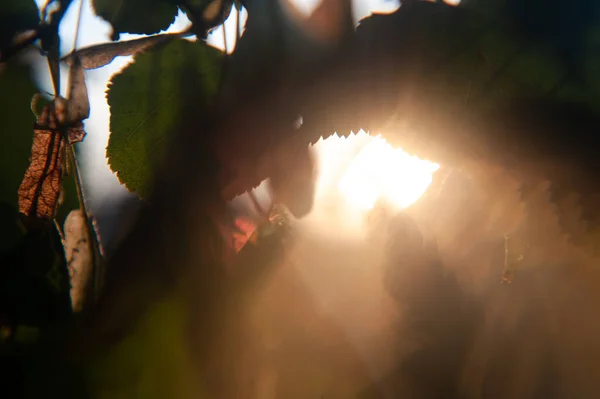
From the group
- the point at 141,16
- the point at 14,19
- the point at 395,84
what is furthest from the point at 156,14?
the point at 395,84

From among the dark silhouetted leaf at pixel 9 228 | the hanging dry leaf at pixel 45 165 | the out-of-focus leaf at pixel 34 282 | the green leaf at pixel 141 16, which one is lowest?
the out-of-focus leaf at pixel 34 282

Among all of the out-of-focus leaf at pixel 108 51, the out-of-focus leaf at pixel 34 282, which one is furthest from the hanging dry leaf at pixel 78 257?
the out-of-focus leaf at pixel 108 51

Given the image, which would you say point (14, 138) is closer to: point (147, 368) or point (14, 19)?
point (14, 19)

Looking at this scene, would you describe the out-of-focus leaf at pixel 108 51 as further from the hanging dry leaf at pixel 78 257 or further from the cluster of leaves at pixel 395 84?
the hanging dry leaf at pixel 78 257

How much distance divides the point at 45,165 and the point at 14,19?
0.60 feet

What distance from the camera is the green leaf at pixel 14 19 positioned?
0.49 m

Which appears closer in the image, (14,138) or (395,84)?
(395,84)

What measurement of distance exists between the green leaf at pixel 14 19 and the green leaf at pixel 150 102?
6.0 inches

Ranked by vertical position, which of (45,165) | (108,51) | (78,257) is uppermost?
(108,51)

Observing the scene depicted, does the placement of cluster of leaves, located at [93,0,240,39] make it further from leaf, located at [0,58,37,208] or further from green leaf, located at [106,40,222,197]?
leaf, located at [0,58,37,208]

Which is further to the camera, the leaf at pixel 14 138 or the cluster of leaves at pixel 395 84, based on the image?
the leaf at pixel 14 138

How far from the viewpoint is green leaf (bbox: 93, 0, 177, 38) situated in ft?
1.55

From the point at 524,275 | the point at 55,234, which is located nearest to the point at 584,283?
the point at 524,275

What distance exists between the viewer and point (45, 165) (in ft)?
1.60
